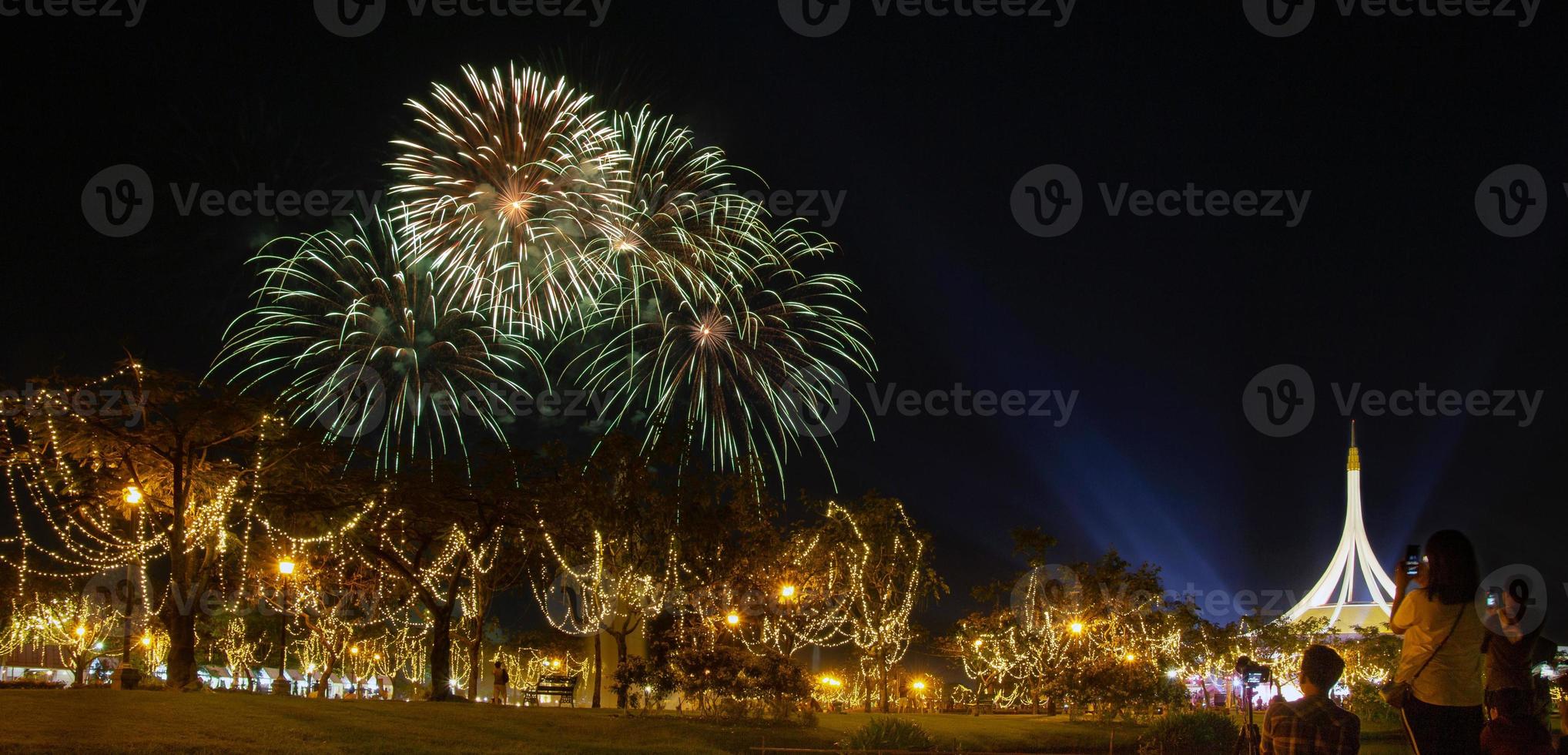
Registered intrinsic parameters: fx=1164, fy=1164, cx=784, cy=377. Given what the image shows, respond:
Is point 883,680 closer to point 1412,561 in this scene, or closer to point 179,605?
point 179,605

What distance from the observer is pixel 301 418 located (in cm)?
3155

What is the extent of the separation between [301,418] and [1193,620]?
3270 cm

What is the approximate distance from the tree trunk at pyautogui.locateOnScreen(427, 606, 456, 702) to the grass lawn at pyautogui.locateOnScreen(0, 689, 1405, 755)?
6136 mm

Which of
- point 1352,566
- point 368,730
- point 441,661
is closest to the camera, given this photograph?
point 368,730

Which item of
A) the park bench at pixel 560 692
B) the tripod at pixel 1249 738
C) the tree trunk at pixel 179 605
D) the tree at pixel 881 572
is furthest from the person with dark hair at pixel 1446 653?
the tree at pixel 881 572

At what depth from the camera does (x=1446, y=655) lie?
6496mm

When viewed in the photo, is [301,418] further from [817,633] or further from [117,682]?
[817,633]

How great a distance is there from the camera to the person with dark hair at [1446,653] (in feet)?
21.3

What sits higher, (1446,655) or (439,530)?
(439,530)

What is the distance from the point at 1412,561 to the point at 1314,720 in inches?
47.2

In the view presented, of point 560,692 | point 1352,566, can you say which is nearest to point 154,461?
point 560,692

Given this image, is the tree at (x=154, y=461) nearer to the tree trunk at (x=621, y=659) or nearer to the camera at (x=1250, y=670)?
the tree trunk at (x=621, y=659)

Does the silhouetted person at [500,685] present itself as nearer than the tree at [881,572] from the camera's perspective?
Yes

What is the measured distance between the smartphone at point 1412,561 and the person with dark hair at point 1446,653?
0.06ft
